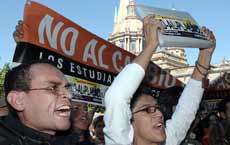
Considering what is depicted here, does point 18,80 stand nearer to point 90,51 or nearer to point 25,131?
point 25,131

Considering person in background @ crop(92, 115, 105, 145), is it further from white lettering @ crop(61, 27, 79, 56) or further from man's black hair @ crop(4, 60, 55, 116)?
man's black hair @ crop(4, 60, 55, 116)

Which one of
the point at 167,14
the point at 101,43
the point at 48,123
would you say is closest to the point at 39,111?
the point at 48,123

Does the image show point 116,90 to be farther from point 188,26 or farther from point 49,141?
point 188,26

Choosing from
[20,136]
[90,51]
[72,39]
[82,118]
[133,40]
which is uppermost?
[133,40]

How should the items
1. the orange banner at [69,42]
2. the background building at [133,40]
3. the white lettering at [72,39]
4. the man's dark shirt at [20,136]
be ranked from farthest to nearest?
the background building at [133,40]
the white lettering at [72,39]
the orange banner at [69,42]
the man's dark shirt at [20,136]

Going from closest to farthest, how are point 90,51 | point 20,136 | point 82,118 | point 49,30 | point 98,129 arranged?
point 20,136 → point 49,30 → point 90,51 → point 82,118 → point 98,129

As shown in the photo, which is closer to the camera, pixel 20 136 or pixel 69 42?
pixel 20 136

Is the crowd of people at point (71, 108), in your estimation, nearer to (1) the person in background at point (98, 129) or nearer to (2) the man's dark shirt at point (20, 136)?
(2) the man's dark shirt at point (20, 136)

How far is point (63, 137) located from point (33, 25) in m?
1.87

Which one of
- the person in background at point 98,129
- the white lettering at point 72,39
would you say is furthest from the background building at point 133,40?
the white lettering at point 72,39

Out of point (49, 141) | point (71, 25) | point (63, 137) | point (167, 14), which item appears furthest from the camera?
point (71, 25)

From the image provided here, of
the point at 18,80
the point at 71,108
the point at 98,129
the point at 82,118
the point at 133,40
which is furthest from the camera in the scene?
the point at 133,40

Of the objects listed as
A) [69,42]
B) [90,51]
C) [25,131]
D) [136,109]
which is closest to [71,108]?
[136,109]

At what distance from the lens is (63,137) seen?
2.62 meters
